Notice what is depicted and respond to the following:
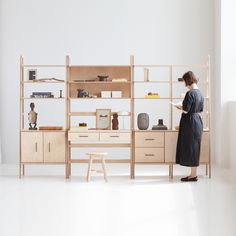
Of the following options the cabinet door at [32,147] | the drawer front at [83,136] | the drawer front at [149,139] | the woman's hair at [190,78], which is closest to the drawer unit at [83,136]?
the drawer front at [83,136]

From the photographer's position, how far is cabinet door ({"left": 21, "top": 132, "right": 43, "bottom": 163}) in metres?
9.00

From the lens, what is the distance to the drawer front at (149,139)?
352 inches

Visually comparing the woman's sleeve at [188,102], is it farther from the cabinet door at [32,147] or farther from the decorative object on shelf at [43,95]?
the cabinet door at [32,147]

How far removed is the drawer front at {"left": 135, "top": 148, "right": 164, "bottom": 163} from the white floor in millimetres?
264

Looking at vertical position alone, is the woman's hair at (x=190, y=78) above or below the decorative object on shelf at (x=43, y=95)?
above

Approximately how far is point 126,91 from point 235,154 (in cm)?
192

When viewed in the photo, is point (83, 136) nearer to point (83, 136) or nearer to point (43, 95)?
point (83, 136)

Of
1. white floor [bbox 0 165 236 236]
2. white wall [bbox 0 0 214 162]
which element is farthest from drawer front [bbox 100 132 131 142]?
white wall [bbox 0 0 214 162]
